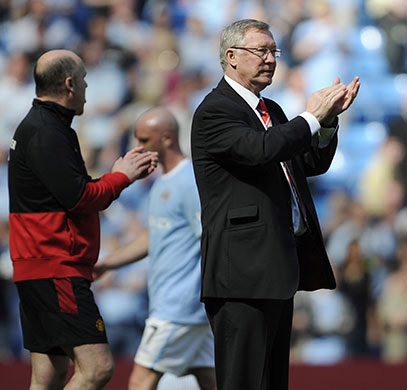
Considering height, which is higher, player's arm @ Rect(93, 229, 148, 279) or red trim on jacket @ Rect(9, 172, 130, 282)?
red trim on jacket @ Rect(9, 172, 130, 282)

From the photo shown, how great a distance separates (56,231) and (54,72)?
66cm

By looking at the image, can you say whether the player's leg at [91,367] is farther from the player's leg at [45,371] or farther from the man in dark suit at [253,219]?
the man in dark suit at [253,219]

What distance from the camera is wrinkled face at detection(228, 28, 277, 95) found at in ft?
10.8

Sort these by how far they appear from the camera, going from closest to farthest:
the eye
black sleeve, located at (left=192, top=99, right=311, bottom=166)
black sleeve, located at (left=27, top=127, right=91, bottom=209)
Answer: black sleeve, located at (left=192, top=99, right=311, bottom=166) < the eye < black sleeve, located at (left=27, top=127, right=91, bottom=209)

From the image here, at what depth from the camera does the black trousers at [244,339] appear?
3.12m

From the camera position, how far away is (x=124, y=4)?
7.93 meters

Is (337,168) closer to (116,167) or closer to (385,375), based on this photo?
(385,375)

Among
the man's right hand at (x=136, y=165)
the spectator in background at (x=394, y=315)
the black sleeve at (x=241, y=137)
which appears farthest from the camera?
the spectator in background at (x=394, y=315)

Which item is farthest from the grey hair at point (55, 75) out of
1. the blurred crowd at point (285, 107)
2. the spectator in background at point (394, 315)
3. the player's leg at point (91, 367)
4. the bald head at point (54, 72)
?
the spectator in background at point (394, 315)

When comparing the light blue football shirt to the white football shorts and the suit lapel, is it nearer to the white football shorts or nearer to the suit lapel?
the white football shorts

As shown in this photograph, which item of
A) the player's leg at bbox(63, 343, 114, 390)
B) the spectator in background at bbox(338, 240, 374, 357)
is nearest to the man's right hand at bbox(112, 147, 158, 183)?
the player's leg at bbox(63, 343, 114, 390)

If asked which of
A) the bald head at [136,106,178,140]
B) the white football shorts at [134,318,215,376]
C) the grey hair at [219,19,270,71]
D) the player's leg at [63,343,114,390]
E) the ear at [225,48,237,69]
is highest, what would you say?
the grey hair at [219,19,270,71]

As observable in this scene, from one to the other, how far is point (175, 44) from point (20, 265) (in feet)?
14.9

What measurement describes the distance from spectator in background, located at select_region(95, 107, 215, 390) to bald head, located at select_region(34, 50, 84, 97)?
108cm
